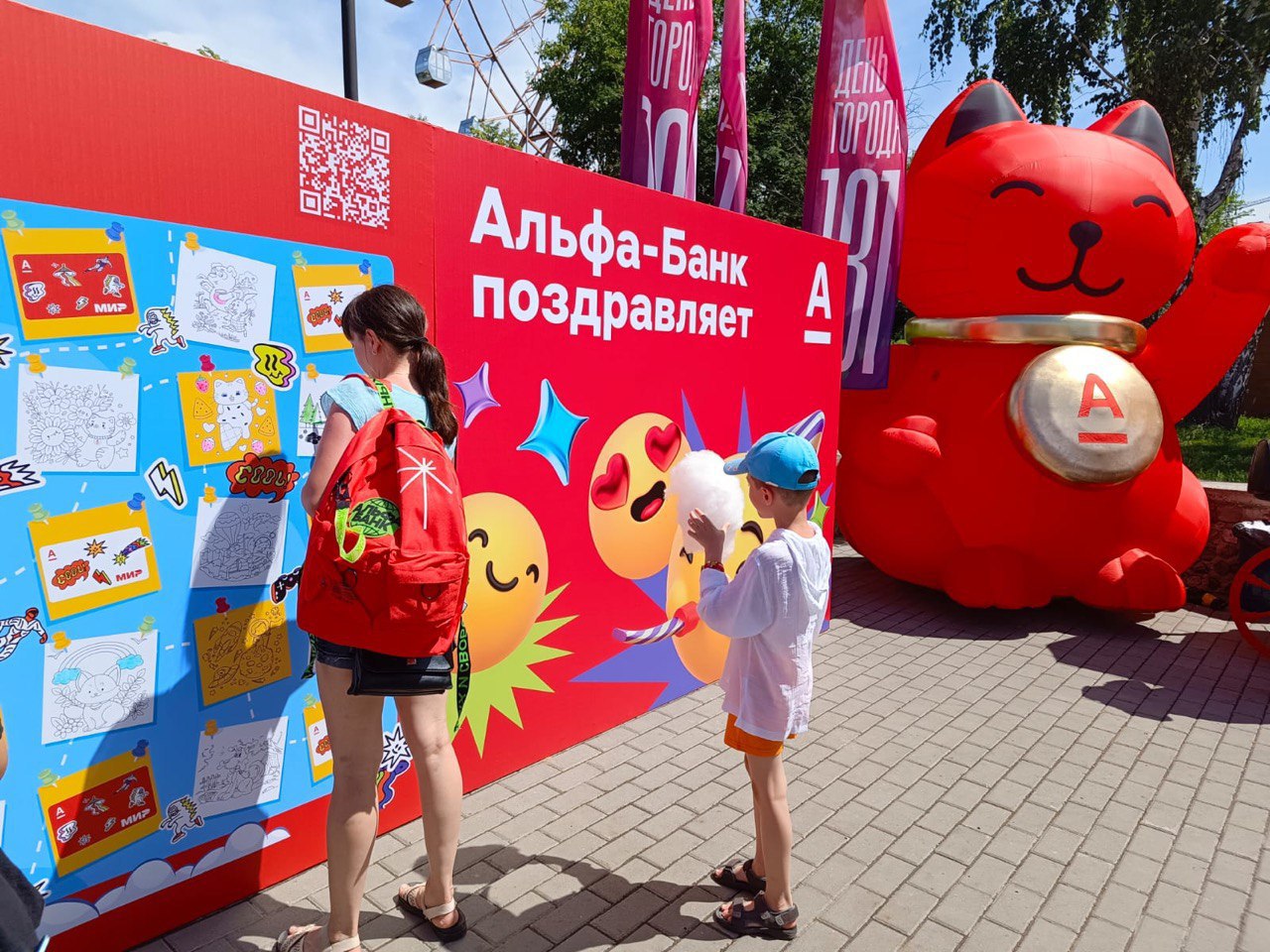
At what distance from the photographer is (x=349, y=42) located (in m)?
9.23

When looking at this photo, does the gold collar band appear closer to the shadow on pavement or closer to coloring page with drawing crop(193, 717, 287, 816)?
the shadow on pavement

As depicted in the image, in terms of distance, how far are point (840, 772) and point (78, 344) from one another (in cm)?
327

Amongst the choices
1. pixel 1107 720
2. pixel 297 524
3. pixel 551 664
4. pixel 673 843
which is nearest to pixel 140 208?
pixel 297 524

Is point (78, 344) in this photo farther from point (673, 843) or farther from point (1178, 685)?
point (1178, 685)

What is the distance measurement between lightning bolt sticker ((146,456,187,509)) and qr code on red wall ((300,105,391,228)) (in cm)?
88

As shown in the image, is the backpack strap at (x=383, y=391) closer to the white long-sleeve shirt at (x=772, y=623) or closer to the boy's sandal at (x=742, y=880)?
the white long-sleeve shirt at (x=772, y=623)

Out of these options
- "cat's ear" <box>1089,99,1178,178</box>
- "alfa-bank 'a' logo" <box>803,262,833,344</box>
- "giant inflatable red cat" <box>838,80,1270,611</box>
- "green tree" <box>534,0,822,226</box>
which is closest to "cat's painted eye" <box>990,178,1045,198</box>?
"giant inflatable red cat" <box>838,80,1270,611</box>

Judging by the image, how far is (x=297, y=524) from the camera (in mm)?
2678

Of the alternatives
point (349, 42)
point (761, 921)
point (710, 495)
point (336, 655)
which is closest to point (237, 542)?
point (336, 655)

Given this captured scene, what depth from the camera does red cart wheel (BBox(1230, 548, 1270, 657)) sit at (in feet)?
17.1

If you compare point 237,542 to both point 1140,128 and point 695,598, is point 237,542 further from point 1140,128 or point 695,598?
point 1140,128

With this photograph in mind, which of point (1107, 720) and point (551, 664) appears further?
point (1107, 720)

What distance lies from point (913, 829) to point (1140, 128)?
210 inches

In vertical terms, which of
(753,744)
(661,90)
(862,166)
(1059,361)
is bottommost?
(753,744)
